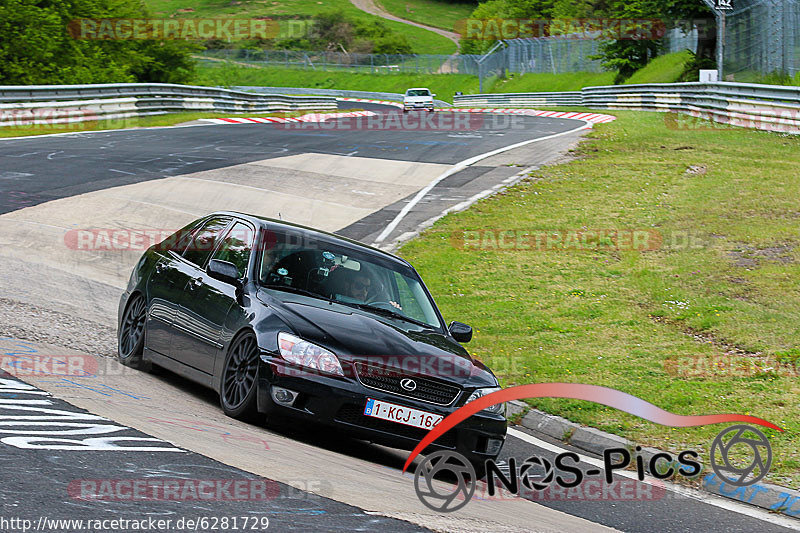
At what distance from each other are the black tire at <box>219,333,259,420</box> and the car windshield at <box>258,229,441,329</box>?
0.67m

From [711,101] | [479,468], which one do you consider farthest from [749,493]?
[711,101]

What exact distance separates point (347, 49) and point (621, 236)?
115 m

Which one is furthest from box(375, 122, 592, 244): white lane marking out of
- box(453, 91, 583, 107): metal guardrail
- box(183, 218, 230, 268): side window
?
box(453, 91, 583, 107): metal guardrail

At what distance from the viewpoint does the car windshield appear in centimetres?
782

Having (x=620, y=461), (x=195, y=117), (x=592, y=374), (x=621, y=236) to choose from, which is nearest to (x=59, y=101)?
(x=195, y=117)

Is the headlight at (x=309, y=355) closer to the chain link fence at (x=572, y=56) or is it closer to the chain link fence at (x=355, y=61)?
the chain link fence at (x=572, y=56)

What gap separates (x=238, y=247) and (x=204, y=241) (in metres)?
Result: 0.64

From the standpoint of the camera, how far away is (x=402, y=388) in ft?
22.2
